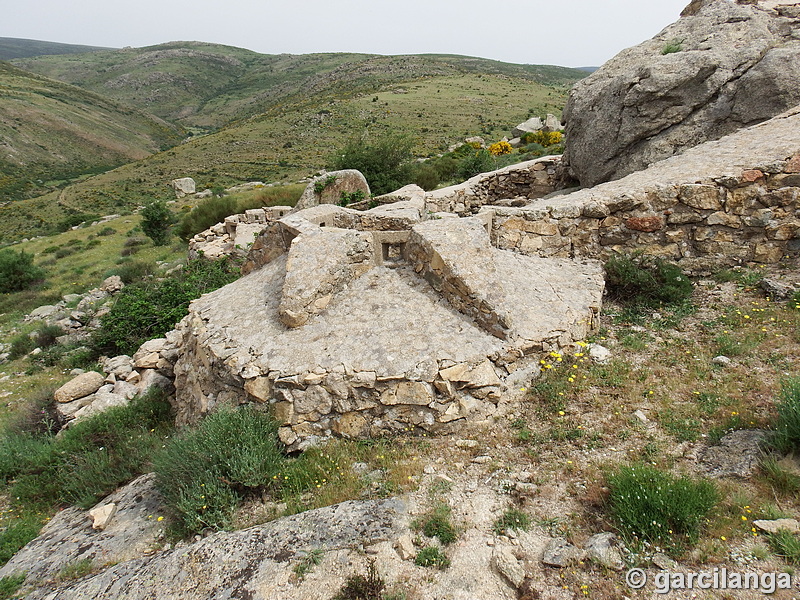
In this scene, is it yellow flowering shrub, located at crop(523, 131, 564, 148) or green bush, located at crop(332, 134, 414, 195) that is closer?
green bush, located at crop(332, 134, 414, 195)

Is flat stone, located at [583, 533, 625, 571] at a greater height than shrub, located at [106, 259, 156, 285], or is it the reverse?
flat stone, located at [583, 533, 625, 571]

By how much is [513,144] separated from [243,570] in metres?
27.0

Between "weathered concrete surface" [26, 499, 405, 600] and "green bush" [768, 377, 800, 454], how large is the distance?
2901 mm

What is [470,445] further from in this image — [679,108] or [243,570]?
[679,108]

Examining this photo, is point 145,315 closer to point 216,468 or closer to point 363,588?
point 216,468

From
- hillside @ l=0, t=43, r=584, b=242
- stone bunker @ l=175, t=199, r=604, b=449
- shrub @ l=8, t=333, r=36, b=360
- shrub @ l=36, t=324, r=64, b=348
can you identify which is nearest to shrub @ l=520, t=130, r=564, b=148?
hillside @ l=0, t=43, r=584, b=242

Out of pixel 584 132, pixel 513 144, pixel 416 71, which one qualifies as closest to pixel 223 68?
pixel 416 71

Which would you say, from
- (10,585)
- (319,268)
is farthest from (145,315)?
(10,585)

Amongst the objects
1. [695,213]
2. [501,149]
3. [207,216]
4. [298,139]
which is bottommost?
[207,216]

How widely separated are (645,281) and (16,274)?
19.5m

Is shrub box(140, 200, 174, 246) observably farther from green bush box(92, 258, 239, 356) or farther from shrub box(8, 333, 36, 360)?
green bush box(92, 258, 239, 356)

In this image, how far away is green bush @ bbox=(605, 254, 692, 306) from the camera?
6.16 metres

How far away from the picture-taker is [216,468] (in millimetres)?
3889

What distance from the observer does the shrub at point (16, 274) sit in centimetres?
1527
